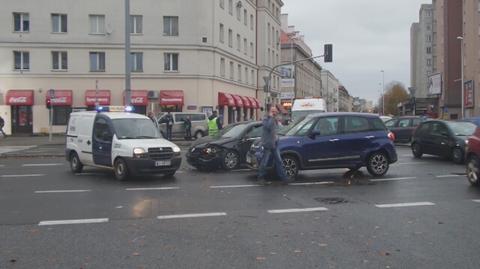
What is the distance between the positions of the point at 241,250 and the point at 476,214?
4.43 metres

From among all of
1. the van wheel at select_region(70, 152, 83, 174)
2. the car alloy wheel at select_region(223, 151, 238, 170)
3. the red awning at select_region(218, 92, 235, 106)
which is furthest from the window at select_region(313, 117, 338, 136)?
the red awning at select_region(218, 92, 235, 106)

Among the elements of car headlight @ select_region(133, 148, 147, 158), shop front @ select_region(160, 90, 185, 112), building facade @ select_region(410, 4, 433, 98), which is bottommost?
car headlight @ select_region(133, 148, 147, 158)

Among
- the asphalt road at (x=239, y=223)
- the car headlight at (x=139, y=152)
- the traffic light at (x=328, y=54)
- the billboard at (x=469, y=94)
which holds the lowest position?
the asphalt road at (x=239, y=223)

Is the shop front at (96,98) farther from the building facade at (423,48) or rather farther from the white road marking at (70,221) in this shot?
the building facade at (423,48)

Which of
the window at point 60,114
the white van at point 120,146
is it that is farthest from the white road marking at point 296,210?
the window at point 60,114

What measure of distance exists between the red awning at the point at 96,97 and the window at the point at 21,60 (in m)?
5.18

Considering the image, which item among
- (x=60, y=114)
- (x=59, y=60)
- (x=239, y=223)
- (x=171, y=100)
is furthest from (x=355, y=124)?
(x=59, y=60)

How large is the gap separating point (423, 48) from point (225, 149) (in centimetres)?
11669

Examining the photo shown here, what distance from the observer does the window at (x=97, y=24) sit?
140 ft

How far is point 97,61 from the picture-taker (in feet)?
141

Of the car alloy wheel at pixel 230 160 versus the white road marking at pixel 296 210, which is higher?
the car alloy wheel at pixel 230 160

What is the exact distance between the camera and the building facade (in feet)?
391

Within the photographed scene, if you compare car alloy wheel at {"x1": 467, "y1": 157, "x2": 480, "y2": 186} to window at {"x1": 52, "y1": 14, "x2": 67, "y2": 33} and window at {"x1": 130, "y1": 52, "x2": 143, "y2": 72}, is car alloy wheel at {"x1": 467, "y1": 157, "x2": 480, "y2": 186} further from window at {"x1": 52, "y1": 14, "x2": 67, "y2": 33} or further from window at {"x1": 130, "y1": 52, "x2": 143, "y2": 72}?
window at {"x1": 52, "y1": 14, "x2": 67, "y2": 33}

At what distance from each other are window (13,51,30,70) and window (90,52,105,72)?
15.8 feet
